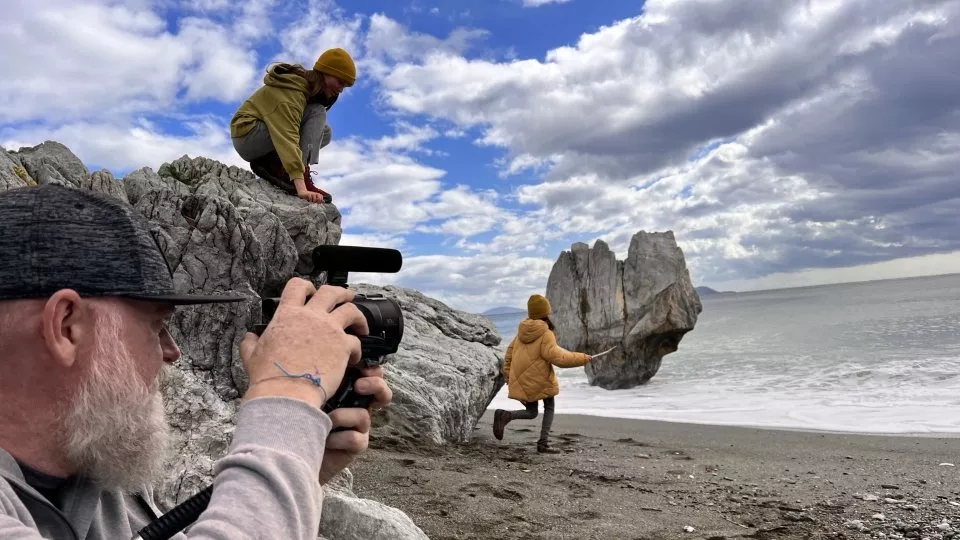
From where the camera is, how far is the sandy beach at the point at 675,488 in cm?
580

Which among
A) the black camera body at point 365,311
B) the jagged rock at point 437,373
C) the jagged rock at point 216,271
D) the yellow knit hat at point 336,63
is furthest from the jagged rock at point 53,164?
the black camera body at point 365,311

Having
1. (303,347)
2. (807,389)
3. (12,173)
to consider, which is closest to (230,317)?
(12,173)

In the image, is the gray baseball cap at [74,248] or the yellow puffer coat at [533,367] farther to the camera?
the yellow puffer coat at [533,367]

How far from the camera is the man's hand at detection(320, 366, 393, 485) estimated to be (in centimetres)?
133

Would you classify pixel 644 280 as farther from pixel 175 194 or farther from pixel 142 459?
pixel 142 459

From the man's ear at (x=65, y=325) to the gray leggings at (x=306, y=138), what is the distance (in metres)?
6.02

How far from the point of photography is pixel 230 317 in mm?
5410

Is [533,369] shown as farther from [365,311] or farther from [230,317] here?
[365,311]

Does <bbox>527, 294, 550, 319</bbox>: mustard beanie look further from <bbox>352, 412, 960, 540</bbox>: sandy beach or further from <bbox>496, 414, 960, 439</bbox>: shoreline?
<bbox>496, 414, 960, 439</bbox>: shoreline

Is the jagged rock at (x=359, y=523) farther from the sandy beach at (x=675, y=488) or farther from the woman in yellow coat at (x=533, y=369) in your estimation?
the woman in yellow coat at (x=533, y=369)

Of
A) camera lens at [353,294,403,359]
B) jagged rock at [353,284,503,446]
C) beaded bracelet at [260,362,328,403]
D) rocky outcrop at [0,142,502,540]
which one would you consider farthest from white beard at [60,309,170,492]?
jagged rock at [353,284,503,446]

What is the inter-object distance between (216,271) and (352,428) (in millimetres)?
4561

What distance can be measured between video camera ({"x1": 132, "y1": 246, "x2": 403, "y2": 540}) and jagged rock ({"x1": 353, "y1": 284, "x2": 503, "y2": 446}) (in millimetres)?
5878

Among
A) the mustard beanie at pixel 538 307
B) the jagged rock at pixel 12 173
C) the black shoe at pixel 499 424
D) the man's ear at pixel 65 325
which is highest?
the jagged rock at pixel 12 173
